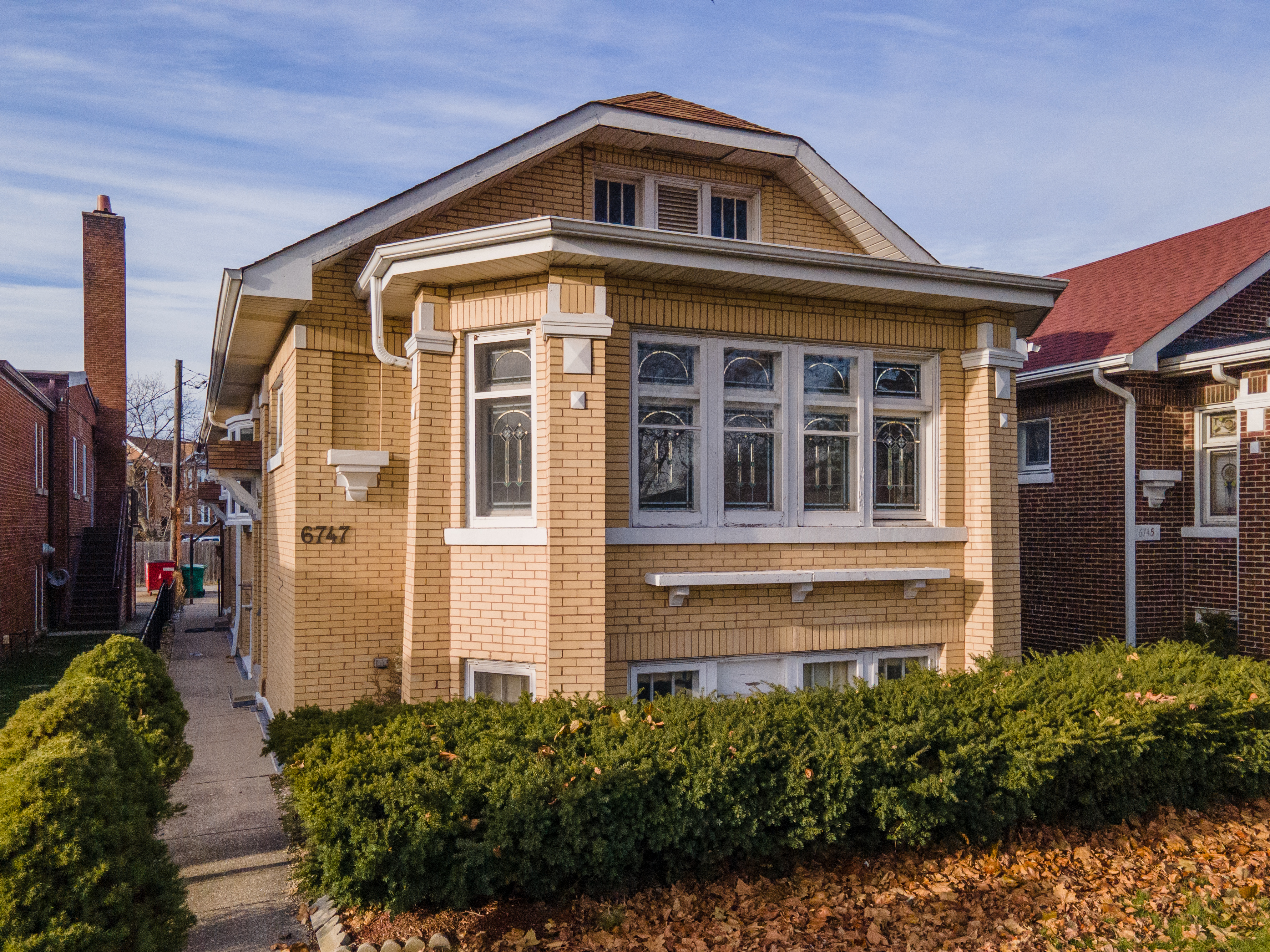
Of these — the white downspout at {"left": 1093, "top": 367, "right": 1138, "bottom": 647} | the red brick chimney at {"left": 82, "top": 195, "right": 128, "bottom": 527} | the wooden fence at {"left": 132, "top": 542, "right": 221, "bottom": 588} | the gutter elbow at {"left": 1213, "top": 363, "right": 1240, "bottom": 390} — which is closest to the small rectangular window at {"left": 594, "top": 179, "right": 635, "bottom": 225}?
the white downspout at {"left": 1093, "top": 367, "right": 1138, "bottom": 647}

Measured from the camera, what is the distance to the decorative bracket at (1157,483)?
11547 millimetres

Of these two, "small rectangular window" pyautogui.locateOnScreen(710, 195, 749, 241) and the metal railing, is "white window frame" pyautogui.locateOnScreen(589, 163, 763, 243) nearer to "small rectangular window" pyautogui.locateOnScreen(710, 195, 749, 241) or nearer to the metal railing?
"small rectangular window" pyautogui.locateOnScreen(710, 195, 749, 241)

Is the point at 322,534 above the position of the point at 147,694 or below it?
above

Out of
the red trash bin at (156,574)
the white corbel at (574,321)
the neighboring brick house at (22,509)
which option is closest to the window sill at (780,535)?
the white corbel at (574,321)

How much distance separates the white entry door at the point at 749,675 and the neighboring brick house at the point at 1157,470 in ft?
19.8

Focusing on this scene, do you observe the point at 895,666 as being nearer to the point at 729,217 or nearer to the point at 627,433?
the point at 627,433

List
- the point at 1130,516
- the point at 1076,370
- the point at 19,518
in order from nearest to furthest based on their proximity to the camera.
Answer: the point at 1130,516 → the point at 1076,370 → the point at 19,518

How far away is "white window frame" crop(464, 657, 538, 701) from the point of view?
7.30 meters

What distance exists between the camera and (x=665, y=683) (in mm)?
7777

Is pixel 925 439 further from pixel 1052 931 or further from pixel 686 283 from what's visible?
pixel 1052 931

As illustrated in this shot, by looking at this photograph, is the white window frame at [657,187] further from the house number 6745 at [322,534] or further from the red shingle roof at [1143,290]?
the red shingle roof at [1143,290]

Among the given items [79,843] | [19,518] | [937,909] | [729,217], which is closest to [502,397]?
[729,217]

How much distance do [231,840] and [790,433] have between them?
566 centimetres

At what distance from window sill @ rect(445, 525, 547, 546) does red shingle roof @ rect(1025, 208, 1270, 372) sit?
843 cm
